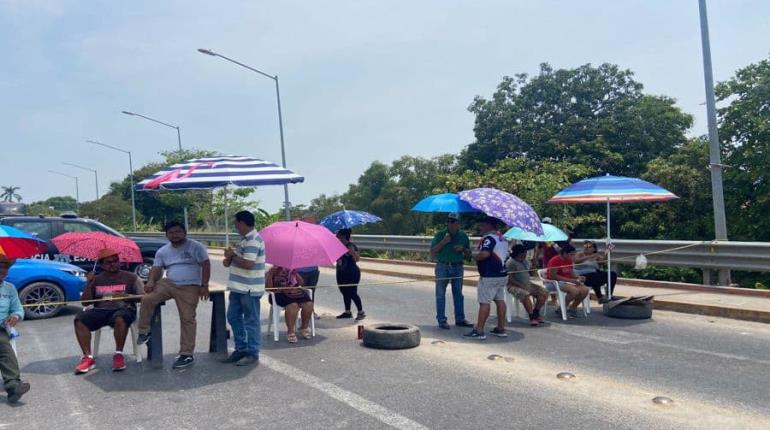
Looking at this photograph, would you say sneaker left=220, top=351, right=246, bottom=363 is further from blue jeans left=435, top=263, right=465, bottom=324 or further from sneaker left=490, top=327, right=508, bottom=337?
sneaker left=490, top=327, right=508, bottom=337

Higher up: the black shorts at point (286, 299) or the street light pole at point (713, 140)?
the street light pole at point (713, 140)

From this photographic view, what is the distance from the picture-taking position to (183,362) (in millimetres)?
6637

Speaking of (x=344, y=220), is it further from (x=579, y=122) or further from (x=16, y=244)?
(x=579, y=122)

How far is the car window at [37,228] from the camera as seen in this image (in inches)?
511

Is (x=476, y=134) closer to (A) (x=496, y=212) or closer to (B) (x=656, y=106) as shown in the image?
(B) (x=656, y=106)

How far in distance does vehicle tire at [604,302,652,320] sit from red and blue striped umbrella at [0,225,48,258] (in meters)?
7.89

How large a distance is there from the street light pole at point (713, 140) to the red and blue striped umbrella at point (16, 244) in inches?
442

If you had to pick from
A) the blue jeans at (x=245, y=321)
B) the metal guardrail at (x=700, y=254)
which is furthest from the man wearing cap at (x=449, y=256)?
the metal guardrail at (x=700, y=254)

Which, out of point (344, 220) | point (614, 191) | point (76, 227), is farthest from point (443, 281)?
point (76, 227)

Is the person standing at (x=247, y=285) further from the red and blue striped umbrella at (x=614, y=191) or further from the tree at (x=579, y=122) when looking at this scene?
the tree at (x=579, y=122)

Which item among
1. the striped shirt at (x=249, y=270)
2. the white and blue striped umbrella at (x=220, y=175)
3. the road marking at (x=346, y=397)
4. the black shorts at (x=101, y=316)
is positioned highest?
the white and blue striped umbrella at (x=220, y=175)

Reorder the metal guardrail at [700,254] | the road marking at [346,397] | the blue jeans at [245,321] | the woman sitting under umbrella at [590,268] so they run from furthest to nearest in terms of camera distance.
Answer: the metal guardrail at [700,254] < the woman sitting under umbrella at [590,268] < the blue jeans at [245,321] < the road marking at [346,397]

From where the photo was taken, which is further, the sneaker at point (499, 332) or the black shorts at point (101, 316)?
the sneaker at point (499, 332)

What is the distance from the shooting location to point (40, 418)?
5.17m
